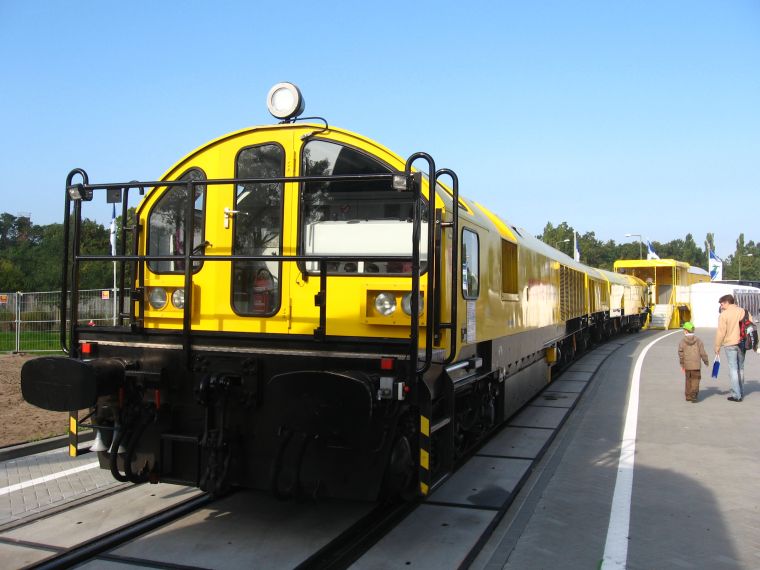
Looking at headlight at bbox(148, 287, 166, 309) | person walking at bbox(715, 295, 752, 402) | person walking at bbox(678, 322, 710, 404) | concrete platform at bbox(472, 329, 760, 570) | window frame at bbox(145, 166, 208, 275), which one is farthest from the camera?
person walking at bbox(678, 322, 710, 404)

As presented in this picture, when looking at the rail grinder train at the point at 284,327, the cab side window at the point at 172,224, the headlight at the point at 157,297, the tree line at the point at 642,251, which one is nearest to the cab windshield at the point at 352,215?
the rail grinder train at the point at 284,327

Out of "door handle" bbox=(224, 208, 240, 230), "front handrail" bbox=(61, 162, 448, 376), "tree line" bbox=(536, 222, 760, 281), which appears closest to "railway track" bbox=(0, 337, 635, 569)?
"front handrail" bbox=(61, 162, 448, 376)

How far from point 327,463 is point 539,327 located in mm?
6350

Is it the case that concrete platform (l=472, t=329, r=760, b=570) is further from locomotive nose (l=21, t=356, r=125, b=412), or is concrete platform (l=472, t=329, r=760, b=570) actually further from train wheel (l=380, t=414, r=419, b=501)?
locomotive nose (l=21, t=356, r=125, b=412)

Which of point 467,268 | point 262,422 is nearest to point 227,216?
point 262,422

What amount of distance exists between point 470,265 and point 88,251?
3054 cm

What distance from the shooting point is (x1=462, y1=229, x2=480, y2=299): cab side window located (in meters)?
5.81

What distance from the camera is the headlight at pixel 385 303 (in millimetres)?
4934

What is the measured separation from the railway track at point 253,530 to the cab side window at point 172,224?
6.81 ft

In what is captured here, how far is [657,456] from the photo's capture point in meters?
7.84

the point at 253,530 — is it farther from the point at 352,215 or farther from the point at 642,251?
the point at 642,251

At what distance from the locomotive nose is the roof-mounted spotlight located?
2366 mm

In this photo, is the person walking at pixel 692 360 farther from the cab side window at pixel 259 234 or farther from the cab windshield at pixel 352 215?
the cab side window at pixel 259 234

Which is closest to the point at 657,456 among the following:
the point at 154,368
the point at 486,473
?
the point at 486,473
